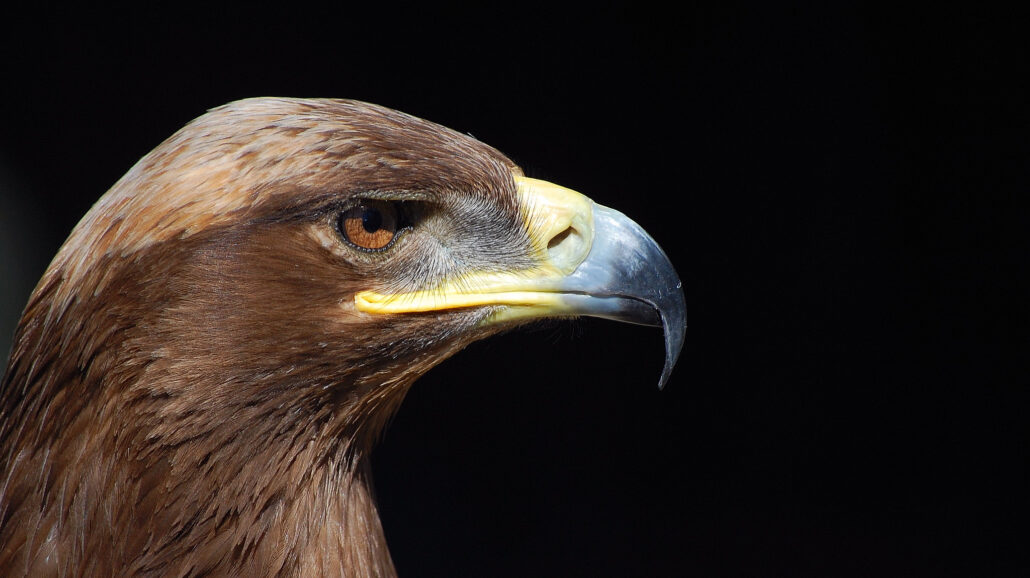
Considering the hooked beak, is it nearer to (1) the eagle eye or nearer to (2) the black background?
(1) the eagle eye

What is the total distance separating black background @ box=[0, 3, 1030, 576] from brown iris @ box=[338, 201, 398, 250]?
13.1 feet

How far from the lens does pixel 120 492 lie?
1.91 m

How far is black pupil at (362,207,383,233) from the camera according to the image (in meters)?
2.01

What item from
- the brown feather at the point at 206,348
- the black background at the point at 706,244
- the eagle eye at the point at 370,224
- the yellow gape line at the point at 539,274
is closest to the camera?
the brown feather at the point at 206,348

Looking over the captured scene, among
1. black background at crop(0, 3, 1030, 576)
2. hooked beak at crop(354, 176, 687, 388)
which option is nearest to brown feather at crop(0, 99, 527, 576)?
hooked beak at crop(354, 176, 687, 388)

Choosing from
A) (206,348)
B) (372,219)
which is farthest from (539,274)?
(206,348)

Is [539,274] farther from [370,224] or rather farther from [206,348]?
[206,348]

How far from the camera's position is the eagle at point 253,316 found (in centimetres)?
189

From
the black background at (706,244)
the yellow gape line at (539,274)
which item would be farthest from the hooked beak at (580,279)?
the black background at (706,244)

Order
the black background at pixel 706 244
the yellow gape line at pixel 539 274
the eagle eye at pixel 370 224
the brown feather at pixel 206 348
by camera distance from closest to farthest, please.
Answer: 1. the brown feather at pixel 206 348
2. the eagle eye at pixel 370 224
3. the yellow gape line at pixel 539 274
4. the black background at pixel 706 244

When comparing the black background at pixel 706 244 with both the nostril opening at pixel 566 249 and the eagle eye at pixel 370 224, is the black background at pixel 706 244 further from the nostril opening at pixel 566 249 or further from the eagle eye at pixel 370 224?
the eagle eye at pixel 370 224

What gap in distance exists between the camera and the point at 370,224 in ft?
6.66

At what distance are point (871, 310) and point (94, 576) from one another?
5.42m

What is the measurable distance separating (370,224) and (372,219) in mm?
12
